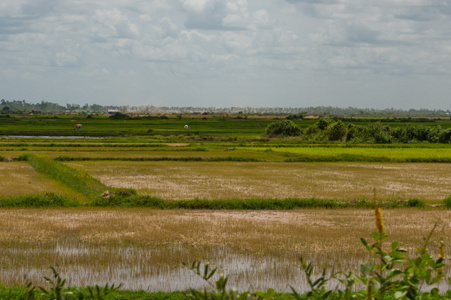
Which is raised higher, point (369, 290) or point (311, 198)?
point (369, 290)

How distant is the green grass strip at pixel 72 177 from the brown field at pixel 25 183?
25cm

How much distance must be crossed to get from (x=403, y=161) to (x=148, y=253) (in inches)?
768

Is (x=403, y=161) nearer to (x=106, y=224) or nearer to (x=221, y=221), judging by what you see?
(x=221, y=221)

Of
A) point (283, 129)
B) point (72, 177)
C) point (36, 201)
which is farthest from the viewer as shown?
point (283, 129)

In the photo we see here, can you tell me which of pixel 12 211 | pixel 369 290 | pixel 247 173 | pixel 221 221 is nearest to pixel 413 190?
pixel 247 173

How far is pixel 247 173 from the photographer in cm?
1958

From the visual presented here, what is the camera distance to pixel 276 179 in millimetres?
17922

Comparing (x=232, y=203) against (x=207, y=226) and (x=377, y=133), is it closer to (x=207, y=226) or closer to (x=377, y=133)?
(x=207, y=226)


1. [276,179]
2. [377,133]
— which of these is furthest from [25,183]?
[377,133]

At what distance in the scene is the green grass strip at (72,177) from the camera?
14.4m

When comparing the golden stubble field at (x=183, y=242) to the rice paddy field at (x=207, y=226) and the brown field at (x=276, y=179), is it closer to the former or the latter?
the rice paddy field at (x=207, y=226)

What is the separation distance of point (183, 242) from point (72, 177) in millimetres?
8778

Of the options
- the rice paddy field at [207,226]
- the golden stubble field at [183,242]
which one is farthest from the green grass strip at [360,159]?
the golden stubble field at [183,242]

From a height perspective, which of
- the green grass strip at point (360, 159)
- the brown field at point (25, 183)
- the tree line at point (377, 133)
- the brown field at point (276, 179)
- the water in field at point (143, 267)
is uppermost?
the tree line at point (377, 133)
